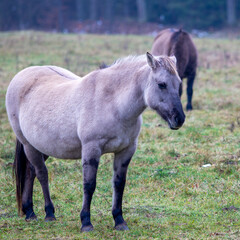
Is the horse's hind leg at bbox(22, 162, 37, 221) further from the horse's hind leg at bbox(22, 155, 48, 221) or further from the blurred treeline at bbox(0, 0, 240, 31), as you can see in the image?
the blurred treeline at bbox(0, 0, 240, 31)

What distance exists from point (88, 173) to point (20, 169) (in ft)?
4.17

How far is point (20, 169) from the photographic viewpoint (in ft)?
16.8

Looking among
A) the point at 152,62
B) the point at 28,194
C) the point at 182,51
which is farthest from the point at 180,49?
the point at 152,62

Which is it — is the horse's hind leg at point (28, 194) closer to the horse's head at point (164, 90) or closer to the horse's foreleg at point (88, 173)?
the horse's foreleg at point (88, 173)

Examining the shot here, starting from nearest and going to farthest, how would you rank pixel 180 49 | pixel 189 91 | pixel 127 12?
pixel 180 49
pixel 189 91
pixel 127 12

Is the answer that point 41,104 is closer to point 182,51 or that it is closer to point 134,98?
point 134,98

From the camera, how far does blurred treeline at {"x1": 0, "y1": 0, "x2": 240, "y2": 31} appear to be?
34.8m

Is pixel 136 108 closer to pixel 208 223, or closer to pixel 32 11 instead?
pixel 208 223

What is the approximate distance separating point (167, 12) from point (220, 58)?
23603mm

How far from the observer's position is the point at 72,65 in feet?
50.1

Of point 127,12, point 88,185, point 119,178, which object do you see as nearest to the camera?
point 88,185

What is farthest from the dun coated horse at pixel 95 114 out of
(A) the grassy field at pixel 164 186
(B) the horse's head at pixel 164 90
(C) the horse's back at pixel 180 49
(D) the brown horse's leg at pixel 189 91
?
(D) the brown horse's leg at pixel 189 91

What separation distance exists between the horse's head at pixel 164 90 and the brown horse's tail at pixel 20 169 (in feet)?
6.34

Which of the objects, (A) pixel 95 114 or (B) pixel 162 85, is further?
(A) pixel 95 114
